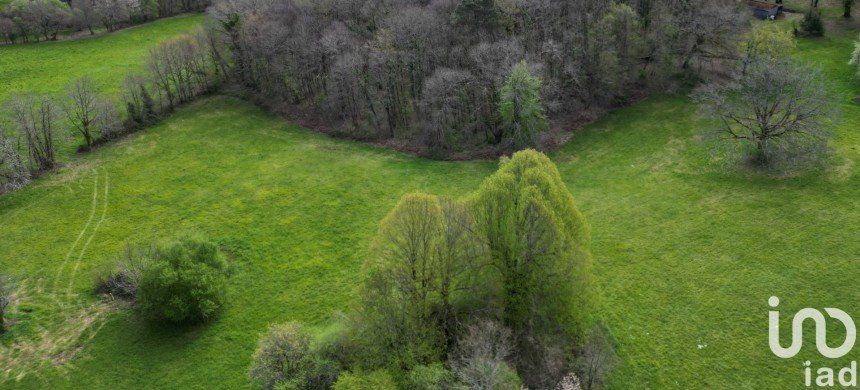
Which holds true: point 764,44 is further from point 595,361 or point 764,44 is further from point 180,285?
point 180,285

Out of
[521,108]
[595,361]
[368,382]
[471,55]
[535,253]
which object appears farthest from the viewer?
[471,55]

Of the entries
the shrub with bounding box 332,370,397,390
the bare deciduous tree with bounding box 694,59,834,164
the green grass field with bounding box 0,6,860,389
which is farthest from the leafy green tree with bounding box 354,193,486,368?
the bare deciduous tree with bounding box 694,59,834,164

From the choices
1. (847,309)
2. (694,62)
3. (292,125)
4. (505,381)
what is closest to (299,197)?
(292,125)

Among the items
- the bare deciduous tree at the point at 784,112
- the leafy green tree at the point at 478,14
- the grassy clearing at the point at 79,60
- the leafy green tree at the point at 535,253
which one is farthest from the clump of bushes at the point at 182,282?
the bare deciduous tree at the point at 784,112

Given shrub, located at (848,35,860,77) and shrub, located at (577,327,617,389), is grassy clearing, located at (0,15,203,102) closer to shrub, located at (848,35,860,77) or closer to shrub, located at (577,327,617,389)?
shrub, located at (577,327,617,389)

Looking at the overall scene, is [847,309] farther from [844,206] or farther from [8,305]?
[8,305]

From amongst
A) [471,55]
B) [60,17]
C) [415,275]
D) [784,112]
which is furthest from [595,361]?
[60,17]
